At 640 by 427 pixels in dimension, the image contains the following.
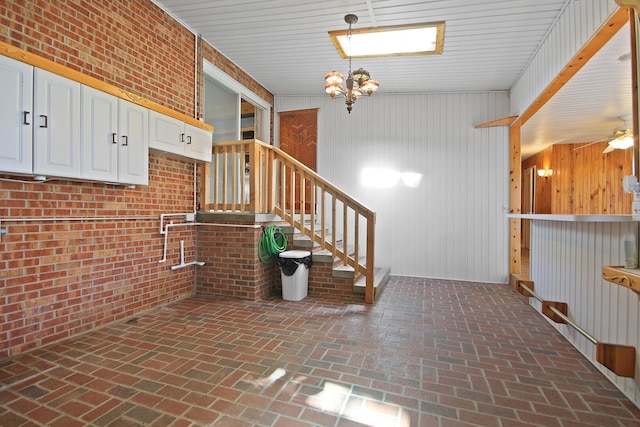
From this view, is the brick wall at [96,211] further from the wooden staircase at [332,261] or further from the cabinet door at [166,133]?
the wooden staircase at [332,261]

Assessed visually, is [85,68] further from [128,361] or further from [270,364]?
[270,364]

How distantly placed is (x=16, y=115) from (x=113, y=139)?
0.72m

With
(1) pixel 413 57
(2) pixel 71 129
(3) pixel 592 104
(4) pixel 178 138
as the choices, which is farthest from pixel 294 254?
(3) pixel 592 104

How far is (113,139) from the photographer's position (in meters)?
2.88

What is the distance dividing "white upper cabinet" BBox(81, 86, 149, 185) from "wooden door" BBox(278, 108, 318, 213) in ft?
10.8

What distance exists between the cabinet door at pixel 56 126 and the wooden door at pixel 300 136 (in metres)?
3.90

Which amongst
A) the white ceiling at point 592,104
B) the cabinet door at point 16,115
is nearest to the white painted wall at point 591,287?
the white ceiling at point 592,104

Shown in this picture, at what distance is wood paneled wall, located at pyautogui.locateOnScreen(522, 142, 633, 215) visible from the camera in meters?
7.00

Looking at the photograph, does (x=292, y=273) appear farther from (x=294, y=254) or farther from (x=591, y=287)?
(x=591, y=287)

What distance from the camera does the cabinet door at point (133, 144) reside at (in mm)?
2973

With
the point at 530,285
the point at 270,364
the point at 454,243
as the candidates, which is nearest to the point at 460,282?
the point at 454,243

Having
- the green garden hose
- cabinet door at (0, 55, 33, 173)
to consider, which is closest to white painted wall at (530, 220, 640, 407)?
the green garden hose

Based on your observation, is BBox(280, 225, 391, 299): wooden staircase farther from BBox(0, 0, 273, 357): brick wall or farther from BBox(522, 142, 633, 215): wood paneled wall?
BBox(522, 142, 633, 215): wood paneled wall

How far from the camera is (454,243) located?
562 centimetres
